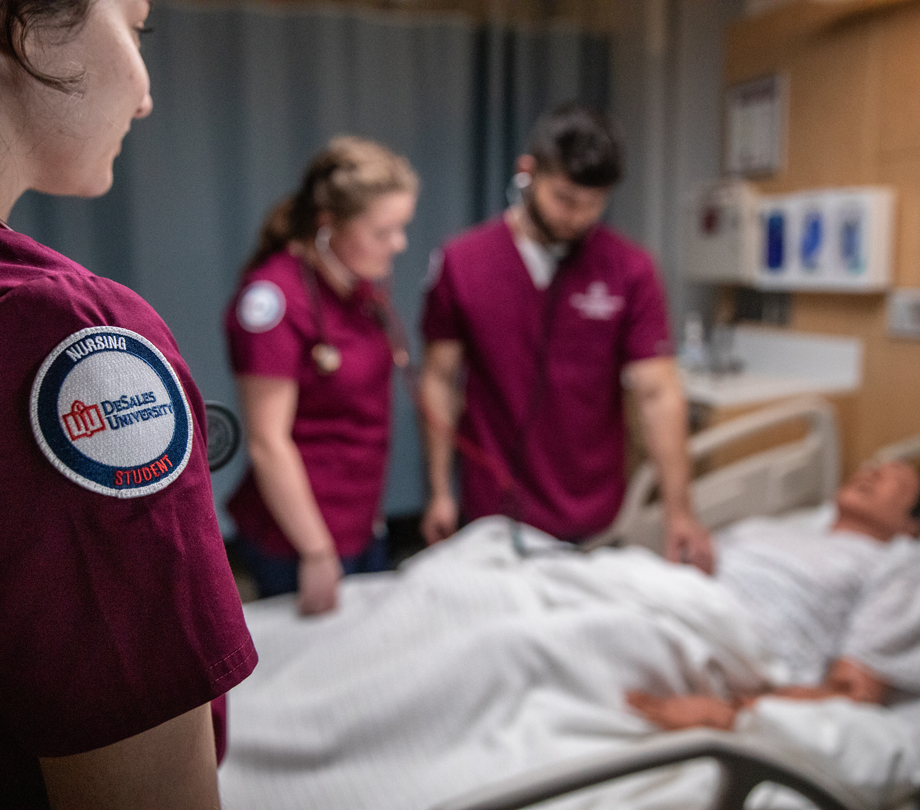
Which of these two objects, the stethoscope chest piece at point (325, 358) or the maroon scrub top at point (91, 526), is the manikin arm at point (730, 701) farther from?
the maroon scrub top at point (91, 526)

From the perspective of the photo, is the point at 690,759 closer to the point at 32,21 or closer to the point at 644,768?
the point at 644,768

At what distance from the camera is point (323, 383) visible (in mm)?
1374

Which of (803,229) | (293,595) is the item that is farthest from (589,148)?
(803,229)

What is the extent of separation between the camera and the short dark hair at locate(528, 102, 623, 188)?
1564 mm

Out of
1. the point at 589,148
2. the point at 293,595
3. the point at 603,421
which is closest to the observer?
the point at 293,595

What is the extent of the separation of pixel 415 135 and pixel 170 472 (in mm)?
2589

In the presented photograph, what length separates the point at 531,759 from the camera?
1073mm

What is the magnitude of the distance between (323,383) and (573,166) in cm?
67

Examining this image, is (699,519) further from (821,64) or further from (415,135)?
(415,135)

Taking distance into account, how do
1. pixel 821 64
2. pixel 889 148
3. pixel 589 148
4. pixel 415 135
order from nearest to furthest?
pixel 589 148, pixel 889 148, pixel 821 64, pixel 415 135

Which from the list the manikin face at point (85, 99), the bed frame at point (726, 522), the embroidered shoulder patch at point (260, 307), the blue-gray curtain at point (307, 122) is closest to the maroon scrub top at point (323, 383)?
the embroidered shoulder patch at point (260, 307)

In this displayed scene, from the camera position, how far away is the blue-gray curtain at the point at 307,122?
2414 millimetres

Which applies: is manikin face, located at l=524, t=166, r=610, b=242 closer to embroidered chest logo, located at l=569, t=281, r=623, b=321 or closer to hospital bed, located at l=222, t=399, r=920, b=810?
embroidered chest logo, located at l=569, t=281, r=623, b=321

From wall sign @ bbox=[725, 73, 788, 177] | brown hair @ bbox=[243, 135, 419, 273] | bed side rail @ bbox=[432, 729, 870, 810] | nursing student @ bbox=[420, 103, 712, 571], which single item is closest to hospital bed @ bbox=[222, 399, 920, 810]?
bed side rail @ bbox=[432, 729, 870, 810]
